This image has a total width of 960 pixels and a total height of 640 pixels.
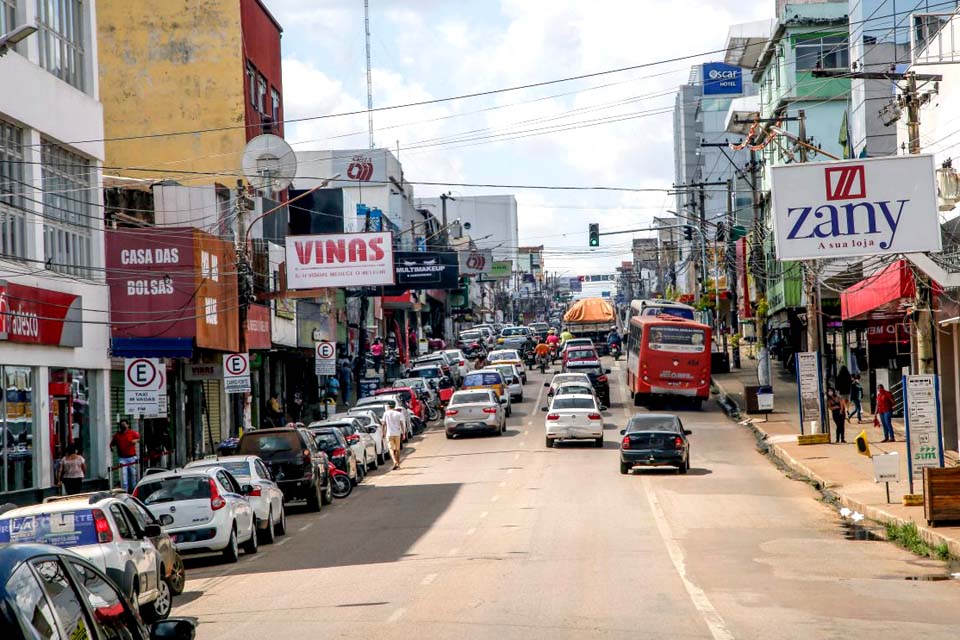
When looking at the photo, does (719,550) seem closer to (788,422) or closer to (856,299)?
(856,299)

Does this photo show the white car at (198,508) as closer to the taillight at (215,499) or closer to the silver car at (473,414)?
the taillight at (215,499)

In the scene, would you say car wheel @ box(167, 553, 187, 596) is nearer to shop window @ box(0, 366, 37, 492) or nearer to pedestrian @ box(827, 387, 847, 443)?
shop window @ box(0, 366, 37, 492)

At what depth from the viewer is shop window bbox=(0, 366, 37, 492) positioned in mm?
27812

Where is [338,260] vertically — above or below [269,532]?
above

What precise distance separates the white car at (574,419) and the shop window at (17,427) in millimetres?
17024

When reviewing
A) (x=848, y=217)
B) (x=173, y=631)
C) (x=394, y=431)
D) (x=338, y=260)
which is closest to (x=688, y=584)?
(x=848, y=217)

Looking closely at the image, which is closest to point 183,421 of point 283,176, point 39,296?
point 283,176

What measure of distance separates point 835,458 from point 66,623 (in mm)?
31635

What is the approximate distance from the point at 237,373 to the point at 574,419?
38.3ft

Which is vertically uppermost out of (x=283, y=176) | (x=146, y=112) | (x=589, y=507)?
(x=146, y=112)

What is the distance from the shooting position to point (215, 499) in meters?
20.8

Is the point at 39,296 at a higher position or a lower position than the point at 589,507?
higher

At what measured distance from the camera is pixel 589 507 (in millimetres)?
26984

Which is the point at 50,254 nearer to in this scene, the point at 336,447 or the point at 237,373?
the point at 237,373
